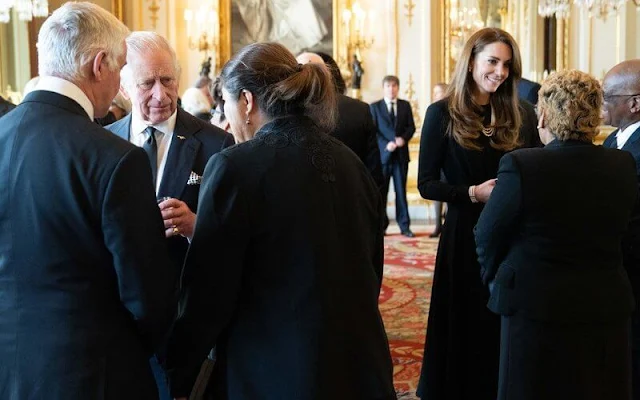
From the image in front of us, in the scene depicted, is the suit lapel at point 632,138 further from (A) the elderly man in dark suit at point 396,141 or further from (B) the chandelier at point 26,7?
(A) the elderly man in dark suit at point 396,141

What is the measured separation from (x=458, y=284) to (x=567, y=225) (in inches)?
40.9

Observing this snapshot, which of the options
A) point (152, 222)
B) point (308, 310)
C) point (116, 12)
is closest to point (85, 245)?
point (152, 222)

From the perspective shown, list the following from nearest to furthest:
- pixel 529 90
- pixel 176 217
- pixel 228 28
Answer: pixel 176 217 → pixel 529 90 → pixel 228 28

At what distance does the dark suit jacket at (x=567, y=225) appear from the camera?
8.71 ft

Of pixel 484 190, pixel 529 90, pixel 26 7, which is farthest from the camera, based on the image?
pixel 26 7

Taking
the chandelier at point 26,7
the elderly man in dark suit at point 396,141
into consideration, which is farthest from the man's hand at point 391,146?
the chandelier at point 26,7

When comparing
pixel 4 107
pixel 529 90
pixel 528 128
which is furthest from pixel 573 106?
pixel 529 90

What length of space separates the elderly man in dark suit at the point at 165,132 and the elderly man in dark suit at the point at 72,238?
701 mm

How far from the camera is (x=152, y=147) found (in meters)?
2.75

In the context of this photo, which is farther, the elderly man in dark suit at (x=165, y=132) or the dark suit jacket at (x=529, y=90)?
the dark suit jacket at (x=529, y=90)

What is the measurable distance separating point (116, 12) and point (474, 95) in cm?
934

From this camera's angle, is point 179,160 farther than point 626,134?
No

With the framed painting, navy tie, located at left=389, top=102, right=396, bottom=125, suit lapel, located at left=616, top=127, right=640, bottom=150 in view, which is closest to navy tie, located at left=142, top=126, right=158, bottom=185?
suit lapel, located at left=616, top=127, right=640, bottom=150

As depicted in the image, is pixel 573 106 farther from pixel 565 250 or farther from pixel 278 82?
pixel 278 82
